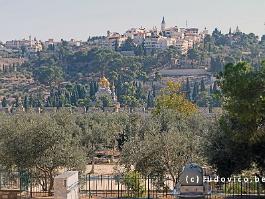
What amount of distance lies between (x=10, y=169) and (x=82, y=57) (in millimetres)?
151283

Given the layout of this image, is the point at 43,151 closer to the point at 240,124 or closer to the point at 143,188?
the point at 143,188

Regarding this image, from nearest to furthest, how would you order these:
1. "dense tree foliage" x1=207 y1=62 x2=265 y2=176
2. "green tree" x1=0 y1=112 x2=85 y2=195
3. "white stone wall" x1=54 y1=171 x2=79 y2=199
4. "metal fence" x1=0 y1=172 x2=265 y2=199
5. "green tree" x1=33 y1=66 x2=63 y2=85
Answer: "dense tree foliage" x1=207 y1=62 x2=265 y2=176 < "white stone wall" x1=54 y1=171 x2=79 y2=199 < "metal fence" x1=0 y1=172 x2=265 y2=199 < "green tree" x1=0 y1=112 x2=85 y2=195 < "green tree" x1=33 y1=66 x2=63 y2=85

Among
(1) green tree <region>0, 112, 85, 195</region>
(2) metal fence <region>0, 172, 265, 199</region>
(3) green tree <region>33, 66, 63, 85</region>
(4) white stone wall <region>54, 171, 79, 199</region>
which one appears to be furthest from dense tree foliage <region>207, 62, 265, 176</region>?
(3) green tree <region>33, 66, 63, 85</region>

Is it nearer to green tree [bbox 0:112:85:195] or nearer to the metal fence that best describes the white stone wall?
the metal fence

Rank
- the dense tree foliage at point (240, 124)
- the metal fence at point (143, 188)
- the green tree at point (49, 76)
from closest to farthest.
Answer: the dense tree foliage at point (240, 124) < the metal fence at point (143, 188) < the green tree at point (49, 76)

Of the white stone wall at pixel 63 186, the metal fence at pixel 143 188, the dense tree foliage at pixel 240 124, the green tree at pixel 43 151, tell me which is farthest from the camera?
the green tree at pixel 43 151

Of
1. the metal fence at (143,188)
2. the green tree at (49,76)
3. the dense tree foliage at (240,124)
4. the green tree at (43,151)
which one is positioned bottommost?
the green tree at (49,76)

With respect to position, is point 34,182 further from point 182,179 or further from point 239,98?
point 239,98

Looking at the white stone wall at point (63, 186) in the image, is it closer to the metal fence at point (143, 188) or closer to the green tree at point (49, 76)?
the metal fence at point (143, 188)

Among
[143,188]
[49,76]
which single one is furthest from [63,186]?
[49,76]

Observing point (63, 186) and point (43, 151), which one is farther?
point (43, 151)

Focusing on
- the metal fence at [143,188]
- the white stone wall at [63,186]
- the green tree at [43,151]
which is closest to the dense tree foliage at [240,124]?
the metal fence at [143,188]

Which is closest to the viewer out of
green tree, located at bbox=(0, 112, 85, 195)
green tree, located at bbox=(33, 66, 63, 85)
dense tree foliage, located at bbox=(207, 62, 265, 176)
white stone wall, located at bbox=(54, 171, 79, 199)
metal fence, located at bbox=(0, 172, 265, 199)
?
dense tree foliage, located at bbox=(207, 62, 265, 176)

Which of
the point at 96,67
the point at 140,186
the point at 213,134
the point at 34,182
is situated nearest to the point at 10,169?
the point at 34,182
